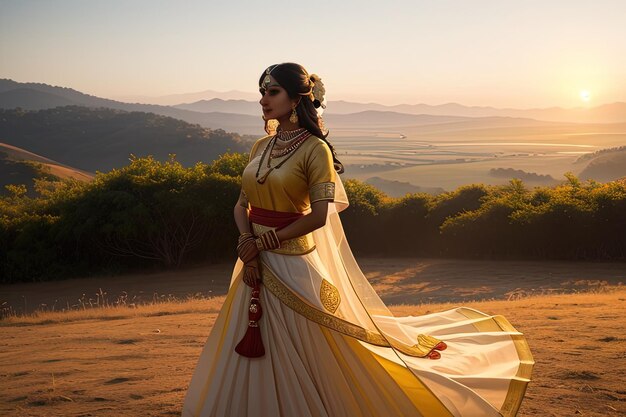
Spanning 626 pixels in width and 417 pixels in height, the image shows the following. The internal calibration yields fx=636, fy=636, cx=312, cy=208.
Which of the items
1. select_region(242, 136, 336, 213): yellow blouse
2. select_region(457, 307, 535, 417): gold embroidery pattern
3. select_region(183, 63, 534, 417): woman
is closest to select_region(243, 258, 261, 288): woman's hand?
select_region(183, 63, 534, 417): woman

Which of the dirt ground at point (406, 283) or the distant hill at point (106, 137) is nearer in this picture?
the dirt ground at point (406, 283)

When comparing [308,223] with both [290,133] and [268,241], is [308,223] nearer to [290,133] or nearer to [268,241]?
[268,241]

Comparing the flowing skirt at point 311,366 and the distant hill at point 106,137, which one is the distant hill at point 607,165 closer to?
the distant hill at point 106,137

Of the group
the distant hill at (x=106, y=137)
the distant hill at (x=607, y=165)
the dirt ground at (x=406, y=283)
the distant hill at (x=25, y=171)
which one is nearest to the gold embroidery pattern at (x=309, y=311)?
the dirt ground at (x=406, y=283)

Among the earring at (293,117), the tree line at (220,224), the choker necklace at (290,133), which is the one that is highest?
the earring at (293,117)

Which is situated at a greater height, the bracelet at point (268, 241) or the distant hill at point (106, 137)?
the distant hill at point (106, 137)

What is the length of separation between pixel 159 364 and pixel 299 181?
322cm

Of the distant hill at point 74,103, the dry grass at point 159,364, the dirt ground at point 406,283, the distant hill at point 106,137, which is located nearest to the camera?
the dry grass at point 159,364

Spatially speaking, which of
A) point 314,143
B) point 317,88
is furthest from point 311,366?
point 317,88

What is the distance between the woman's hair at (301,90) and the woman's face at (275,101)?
3cm

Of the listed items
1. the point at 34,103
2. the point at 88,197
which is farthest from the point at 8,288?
the point at 34,103

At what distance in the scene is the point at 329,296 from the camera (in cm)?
400

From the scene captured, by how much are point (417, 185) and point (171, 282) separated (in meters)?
49.5

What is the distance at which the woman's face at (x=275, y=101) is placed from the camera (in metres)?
4.02
